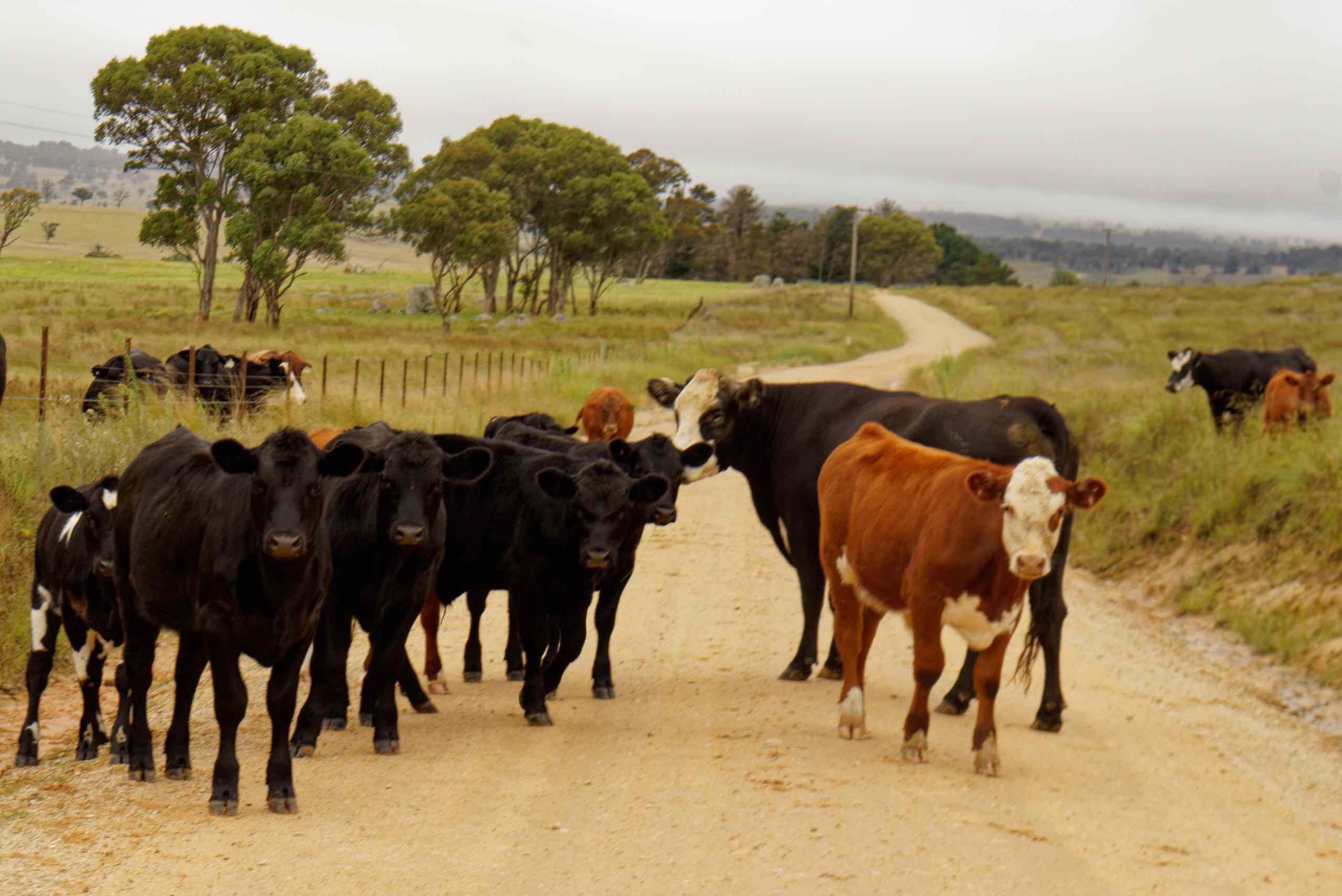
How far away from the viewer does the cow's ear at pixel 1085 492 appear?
6.79 metres

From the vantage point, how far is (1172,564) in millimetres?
14125

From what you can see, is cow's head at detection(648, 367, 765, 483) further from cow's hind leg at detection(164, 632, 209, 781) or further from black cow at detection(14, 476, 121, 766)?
cow's hind leg at detection(164, 632, 209, 781)

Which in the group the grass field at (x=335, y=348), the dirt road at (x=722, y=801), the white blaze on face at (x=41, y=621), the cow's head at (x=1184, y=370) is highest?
the cow's head at (x=1184, y=370)

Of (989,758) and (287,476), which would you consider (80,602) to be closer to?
(287,476)

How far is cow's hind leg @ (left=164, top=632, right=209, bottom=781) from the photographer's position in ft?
21.5

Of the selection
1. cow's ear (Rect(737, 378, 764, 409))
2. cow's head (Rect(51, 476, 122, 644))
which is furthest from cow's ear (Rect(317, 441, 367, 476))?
cow's ear (Rect(737, 378, 764, 409))

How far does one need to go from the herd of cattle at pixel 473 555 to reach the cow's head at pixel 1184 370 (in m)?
→ 12.7

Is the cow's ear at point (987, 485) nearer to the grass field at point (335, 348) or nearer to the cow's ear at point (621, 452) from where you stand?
the cow's ear at point (621, 452)

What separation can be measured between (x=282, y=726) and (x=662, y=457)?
394 cm

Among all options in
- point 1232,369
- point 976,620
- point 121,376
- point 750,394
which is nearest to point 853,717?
point 976,620

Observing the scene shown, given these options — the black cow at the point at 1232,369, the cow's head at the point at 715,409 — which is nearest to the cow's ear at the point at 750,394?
the cow's head at the point at 715,409

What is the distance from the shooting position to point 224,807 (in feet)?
19.5

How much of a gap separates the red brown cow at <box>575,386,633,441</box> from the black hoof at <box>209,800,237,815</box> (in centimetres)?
1049

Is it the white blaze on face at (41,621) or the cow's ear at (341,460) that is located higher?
the cow's ear at (341,460)
